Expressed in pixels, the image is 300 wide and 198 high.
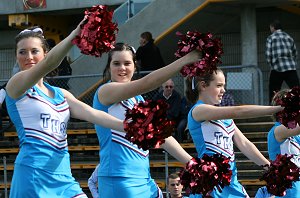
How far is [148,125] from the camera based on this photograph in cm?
447

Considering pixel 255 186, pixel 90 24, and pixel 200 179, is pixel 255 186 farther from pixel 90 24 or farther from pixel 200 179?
pixel 90 24

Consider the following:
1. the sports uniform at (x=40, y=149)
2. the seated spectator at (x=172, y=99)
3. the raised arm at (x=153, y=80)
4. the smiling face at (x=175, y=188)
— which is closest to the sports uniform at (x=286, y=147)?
the smiling face at (x=175, y=188)

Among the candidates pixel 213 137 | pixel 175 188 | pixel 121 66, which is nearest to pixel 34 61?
pixel 121 66

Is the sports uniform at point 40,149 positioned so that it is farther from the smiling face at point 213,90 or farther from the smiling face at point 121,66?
the smiling face at point 213,90

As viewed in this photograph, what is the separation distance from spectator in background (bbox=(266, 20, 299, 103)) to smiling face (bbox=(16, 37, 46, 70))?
7.69m

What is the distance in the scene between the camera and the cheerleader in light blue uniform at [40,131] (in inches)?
197

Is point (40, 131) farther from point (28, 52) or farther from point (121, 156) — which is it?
point (121, 156)

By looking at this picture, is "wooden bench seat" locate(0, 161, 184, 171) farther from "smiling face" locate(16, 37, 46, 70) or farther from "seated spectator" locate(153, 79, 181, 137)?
"smiling face" locate(16, 37, 46, 70)

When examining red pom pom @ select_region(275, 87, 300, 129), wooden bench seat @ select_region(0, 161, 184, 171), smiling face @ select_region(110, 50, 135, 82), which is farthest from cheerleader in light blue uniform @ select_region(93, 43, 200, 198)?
wooden bench seat @ select_region(0, 161, 184, 171)

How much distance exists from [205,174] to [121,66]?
108cm

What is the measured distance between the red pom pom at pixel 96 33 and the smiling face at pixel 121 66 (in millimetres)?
1514

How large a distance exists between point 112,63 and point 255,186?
6.00 metres

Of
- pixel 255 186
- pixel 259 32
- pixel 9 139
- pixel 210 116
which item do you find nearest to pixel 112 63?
pixel 210 116

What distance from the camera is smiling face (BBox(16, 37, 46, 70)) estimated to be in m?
5.15
